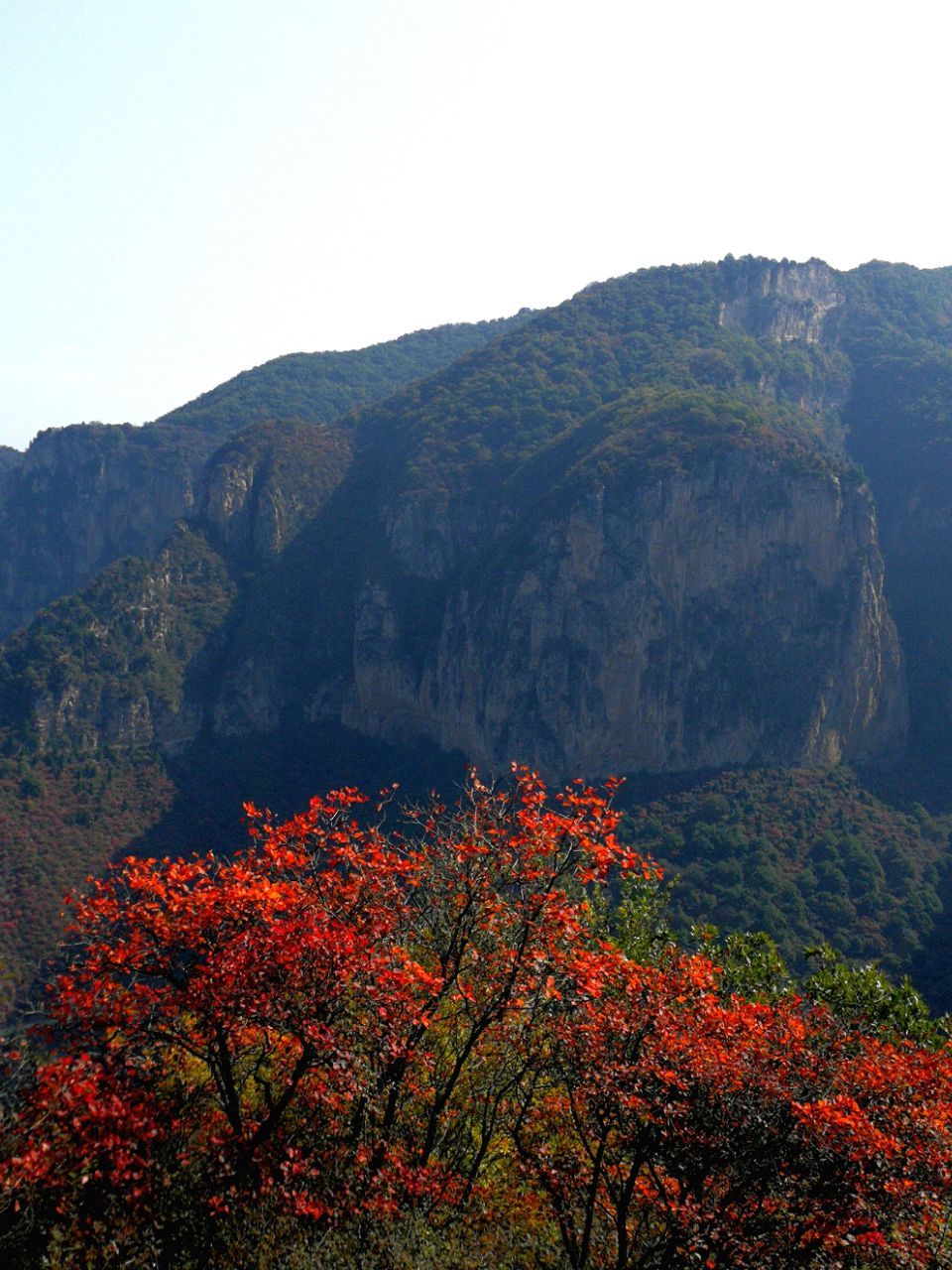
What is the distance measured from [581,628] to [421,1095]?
302 feet

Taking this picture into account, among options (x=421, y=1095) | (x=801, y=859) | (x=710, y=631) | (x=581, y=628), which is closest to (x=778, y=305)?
(x=710, y=631)

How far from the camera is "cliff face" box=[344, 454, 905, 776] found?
101m

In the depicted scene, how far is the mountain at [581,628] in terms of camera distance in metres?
89.0

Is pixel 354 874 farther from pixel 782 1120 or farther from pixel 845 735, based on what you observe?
pixel 845 735

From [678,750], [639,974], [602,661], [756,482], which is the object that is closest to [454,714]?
[602,661]

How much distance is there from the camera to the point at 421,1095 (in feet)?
54.9

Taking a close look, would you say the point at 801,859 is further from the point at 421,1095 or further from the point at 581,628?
the point at 421,1095

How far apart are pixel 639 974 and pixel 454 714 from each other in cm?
10068

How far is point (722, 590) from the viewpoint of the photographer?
104750 millimetres

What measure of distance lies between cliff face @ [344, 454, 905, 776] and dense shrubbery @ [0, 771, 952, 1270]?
86227 mm

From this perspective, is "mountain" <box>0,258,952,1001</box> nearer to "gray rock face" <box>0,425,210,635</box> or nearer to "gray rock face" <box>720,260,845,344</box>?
"gray rock face" <box>720,260,845,344</box>

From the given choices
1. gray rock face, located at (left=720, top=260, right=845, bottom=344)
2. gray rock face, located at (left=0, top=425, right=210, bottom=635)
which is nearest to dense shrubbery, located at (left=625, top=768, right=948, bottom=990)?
gray rock face, located at (left=720, top=260, right=845, bottom=344)

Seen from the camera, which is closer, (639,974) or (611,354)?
(639,974)

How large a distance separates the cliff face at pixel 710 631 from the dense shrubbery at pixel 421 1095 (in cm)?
8623
